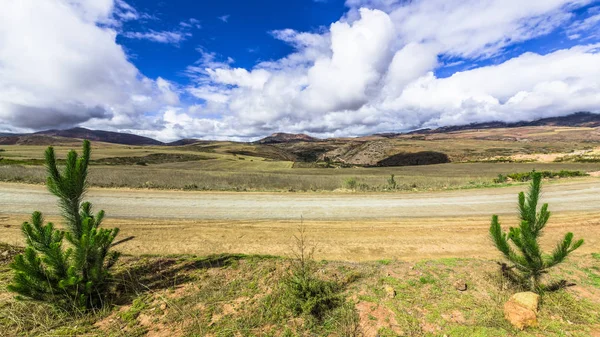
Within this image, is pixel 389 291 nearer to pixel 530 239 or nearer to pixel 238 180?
pixel 530 239

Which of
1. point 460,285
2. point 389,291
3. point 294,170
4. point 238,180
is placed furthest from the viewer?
point 294,170

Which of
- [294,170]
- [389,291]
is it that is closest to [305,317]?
[389,291]

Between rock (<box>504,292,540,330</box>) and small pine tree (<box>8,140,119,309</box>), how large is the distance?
589 centimetres

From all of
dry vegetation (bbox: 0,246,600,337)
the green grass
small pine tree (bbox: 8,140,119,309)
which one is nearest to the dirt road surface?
dry vegetation (bbox: 0,246,600,337)

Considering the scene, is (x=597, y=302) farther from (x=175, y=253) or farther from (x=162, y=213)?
(x=162, y=213)

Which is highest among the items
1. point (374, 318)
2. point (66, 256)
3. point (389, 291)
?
point (66, 256)

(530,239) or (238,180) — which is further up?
(530,239)

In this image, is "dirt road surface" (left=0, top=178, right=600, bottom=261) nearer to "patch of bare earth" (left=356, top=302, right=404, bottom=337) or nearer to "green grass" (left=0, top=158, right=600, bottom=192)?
"patch of bare earth" (left=356, top=302, right=404, bottom=337)

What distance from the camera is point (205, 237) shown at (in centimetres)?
771

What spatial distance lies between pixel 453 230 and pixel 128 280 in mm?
9164

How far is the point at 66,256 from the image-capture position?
12.3 feet

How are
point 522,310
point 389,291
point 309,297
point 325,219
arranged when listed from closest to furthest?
point 522,310
point 309,297
point 389,291
point 325,219

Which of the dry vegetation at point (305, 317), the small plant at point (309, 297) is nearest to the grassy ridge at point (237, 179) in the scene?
the dry vegetation at point (305, 317)

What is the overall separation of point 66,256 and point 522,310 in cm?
644
